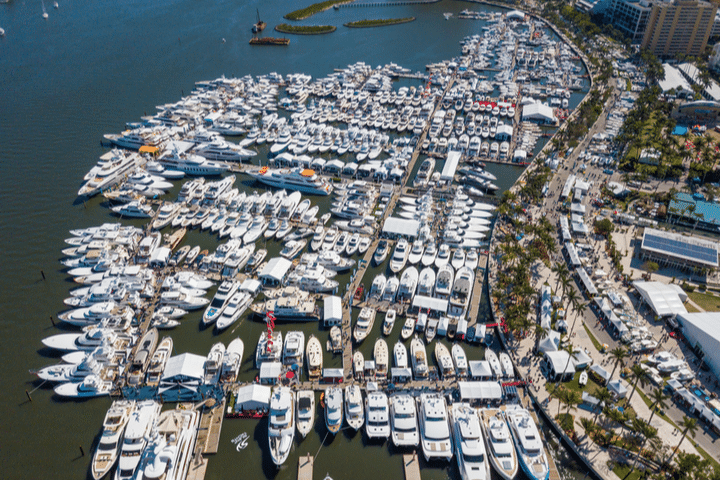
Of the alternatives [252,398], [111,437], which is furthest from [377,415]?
[111,437]

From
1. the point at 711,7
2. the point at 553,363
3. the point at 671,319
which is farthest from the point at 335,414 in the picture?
the point at 711,7

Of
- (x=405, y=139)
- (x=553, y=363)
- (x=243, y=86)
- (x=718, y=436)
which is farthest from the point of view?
(x=243, y=86)

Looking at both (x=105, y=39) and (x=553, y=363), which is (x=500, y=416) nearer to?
(x=553, y=363)

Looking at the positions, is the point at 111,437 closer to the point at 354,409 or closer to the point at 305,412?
the point at 305,412

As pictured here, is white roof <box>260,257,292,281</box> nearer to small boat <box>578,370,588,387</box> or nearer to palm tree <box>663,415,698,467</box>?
small boat <box>578,370,588,387</box>

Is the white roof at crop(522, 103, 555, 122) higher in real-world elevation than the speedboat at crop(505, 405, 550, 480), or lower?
higher

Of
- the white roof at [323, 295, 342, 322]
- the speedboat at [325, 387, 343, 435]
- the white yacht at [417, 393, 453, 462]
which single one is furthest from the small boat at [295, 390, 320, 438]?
the white roof at [323, 295, 342, 322]

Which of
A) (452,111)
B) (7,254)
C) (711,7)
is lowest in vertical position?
(7,254)
